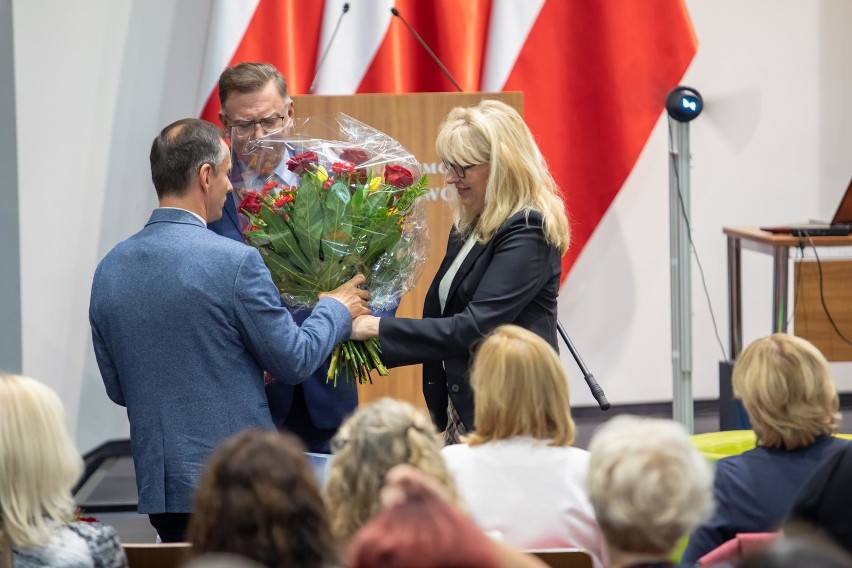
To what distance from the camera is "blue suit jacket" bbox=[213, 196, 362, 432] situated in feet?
9.86

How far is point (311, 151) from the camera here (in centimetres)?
290

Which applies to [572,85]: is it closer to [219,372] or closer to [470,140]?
[470,140]

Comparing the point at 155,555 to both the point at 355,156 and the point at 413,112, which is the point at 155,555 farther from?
the point at 413,112

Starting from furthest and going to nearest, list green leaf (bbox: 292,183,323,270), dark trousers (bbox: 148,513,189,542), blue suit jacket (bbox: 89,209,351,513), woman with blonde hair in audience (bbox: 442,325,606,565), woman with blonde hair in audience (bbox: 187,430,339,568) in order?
green leaf (bbox: 292,183,323,270)
dark trousers (bbox: 148,513,189,542)
blue suit jacket (bbox: 89,209,351,513)
woman with blonde hair in audience (bbox: 442,325,606,565)
woman with blonde hair in audience (bbox: 187,430,339,568)

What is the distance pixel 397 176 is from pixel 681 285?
2434mm

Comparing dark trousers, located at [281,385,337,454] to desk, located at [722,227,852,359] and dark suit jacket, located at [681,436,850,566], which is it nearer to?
dark suit jacket, located at [681,436,850,566]

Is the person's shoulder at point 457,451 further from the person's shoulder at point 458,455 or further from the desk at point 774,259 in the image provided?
the desk at point 774,259

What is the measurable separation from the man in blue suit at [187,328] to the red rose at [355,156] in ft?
1.22

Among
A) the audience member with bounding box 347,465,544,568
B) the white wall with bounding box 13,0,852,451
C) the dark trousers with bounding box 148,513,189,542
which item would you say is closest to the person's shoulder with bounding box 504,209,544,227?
the dark trousers with bounding box 148,513,189,542

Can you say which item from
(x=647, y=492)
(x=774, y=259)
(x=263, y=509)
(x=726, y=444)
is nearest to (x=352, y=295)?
(x=647, y=492)

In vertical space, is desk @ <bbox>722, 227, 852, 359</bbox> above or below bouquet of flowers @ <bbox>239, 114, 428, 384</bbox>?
below

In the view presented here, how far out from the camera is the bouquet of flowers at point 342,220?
2.76 meters

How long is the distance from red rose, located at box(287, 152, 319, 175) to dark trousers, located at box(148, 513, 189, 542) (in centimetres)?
88

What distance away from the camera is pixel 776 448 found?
7.71 ft
